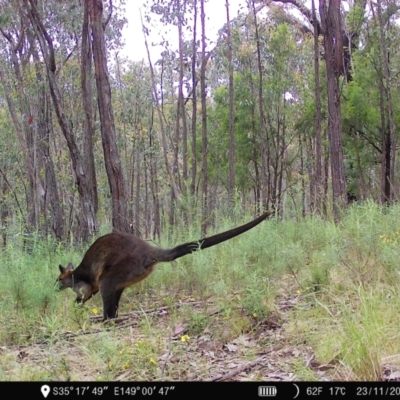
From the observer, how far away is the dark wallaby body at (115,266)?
5.77 m

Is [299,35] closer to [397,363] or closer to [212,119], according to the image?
[212,119]

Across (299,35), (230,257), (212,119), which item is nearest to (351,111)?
(299,35)

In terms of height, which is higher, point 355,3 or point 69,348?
point 355,3

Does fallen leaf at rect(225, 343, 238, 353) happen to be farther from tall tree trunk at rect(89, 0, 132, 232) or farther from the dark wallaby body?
tall tree trunk at rect(89, 0, 132, 232)

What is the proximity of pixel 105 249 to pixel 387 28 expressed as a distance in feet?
57.1

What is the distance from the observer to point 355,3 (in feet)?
71.6

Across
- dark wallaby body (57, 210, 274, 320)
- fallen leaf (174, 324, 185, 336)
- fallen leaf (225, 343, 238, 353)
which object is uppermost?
dark wallaby body (57, 210, 274, 320)

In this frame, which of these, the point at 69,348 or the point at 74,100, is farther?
the point at 74,100
